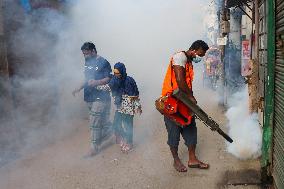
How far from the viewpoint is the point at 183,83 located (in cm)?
502

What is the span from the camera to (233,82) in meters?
12.1

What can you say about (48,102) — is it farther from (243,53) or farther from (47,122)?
(243,53)

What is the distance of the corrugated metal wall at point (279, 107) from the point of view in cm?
396

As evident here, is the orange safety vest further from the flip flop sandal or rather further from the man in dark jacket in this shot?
the man in dark jacket

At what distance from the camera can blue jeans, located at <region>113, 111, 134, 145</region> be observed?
6504 mm

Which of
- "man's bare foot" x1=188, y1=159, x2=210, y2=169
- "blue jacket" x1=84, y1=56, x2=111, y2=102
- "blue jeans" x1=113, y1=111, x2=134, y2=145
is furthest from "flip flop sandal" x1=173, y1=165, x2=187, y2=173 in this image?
"blue jacket" x1=84, y1=56, x2=111, y2=102

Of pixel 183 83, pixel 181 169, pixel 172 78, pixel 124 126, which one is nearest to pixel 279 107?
pixel 183 83

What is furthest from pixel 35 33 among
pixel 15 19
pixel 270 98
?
pixel 270 98

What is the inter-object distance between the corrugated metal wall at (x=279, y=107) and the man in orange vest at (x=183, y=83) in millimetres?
1090

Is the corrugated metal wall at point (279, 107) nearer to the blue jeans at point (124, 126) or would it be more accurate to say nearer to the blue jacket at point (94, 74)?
the blue jeans at point (124, 126)

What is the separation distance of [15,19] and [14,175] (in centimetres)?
287

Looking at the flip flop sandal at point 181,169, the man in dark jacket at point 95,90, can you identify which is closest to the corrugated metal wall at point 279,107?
the flip flop sandal at point 181,169

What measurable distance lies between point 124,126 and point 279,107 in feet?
9.67

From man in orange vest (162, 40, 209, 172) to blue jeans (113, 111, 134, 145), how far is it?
1.31m
